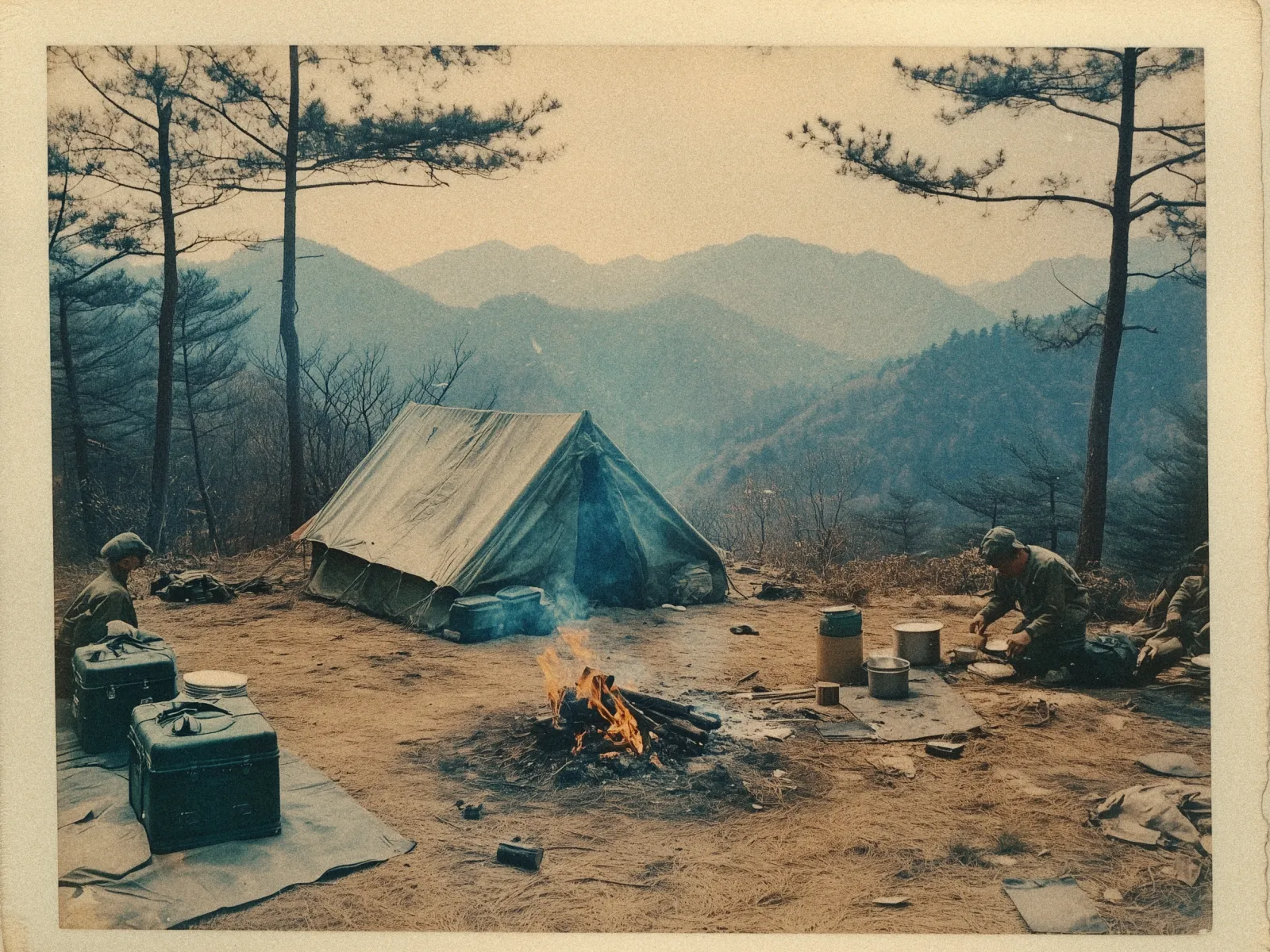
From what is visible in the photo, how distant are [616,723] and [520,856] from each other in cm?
100

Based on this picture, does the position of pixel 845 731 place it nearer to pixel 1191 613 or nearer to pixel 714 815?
pixel 714 815

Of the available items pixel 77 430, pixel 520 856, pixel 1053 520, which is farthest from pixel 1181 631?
pixel 77 430

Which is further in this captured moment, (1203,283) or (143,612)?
(143,612)

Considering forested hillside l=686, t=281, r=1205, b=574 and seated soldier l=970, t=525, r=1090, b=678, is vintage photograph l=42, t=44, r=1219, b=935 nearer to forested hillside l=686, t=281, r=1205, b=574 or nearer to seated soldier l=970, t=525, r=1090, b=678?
seated soldier l=970, t=525, r=1090, b=678

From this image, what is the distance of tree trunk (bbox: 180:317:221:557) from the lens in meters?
9.44

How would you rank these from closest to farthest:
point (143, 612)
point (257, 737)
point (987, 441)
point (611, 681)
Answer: point (257, 737)
point (611, 681)
point (143, 612)
point (987, 441)

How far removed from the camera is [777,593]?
27.6 ft

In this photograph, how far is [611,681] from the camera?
521 centimetres

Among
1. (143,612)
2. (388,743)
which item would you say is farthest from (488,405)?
(388,743)

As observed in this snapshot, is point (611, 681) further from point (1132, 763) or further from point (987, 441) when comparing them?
point (987, 441)

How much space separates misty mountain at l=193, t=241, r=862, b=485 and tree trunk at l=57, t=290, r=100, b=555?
5.65 meters

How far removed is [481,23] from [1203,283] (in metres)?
3.96

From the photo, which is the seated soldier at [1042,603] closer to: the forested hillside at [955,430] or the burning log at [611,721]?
the forested hillside at [955,430]

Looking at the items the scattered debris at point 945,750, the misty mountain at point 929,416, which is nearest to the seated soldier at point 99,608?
the scattered debris at point 945,750
